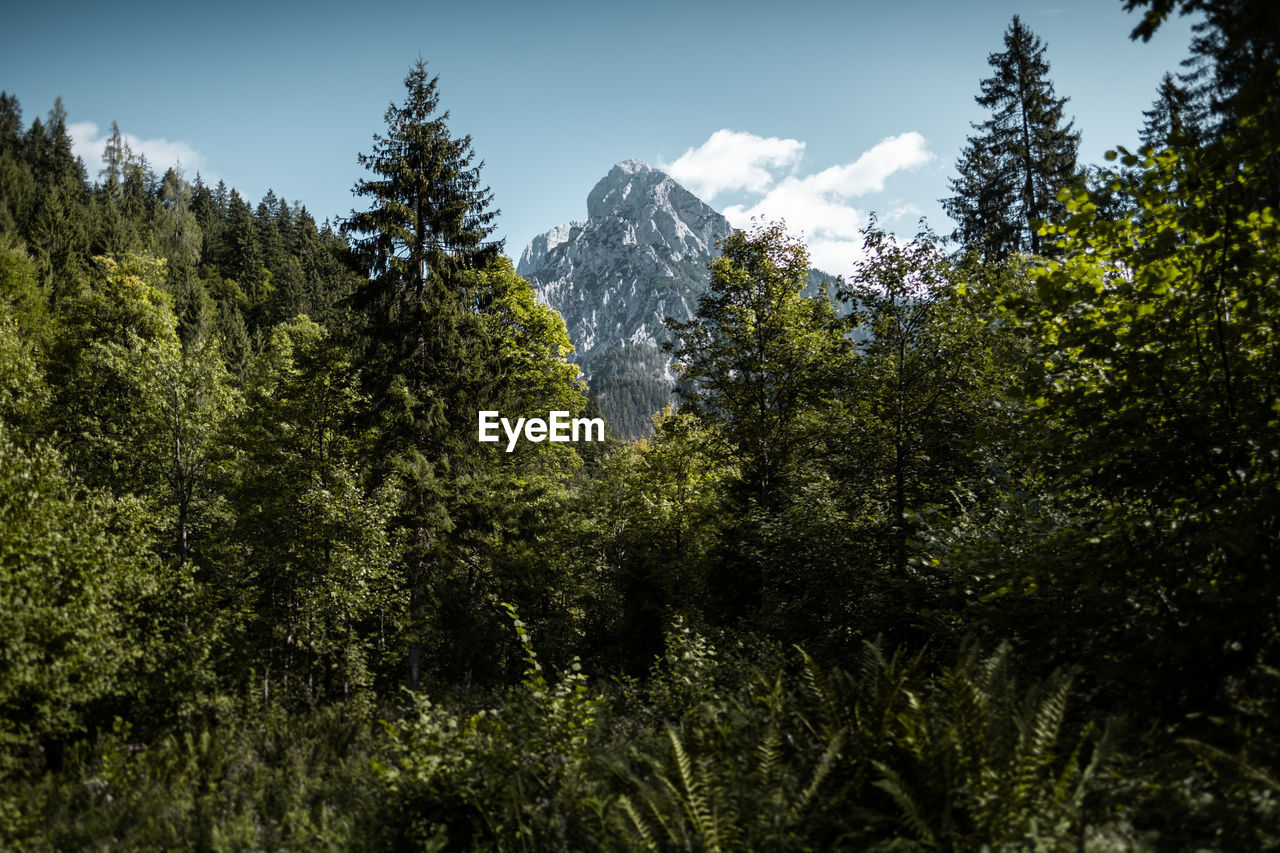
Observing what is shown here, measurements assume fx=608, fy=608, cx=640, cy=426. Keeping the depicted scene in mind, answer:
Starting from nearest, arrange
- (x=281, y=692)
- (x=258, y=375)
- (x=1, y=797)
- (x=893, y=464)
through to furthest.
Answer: (x=1, y=797)
(x=893, y=464)
(x=281, y=692)
(x=258, y=375)

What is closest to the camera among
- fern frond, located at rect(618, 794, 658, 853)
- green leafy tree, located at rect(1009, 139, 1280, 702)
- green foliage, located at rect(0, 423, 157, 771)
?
fern frond, located at rect(618, 794, 658, 853)

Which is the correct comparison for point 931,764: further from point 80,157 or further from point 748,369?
point 80,157

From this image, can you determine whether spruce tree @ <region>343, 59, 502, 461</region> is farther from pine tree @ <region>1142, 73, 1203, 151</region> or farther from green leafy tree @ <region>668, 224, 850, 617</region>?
pine tree @ <region>1142, 73, 1203, 151</region>

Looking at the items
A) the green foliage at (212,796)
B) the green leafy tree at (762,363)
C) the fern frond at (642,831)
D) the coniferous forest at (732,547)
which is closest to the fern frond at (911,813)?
the coniferous forest at (732,547)

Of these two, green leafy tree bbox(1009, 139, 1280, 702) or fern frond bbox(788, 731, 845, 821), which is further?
green leafy tree bbox(1009, 139, 1280, 702)

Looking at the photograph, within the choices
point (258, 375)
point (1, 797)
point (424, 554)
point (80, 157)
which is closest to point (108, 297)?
point (258, 375)

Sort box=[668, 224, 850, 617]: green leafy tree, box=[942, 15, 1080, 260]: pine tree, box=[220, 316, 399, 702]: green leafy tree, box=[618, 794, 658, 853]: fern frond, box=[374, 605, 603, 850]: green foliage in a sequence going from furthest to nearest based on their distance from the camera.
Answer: box=[942, 15, 1080, 260]: pine tree < box=[668, 224, 850, 617]: green leafy tree < box=[220, 316, 399, 702]: green leafy tree < box=[374, 605, 603, 850]: green foliage < box=[618, 794, 658, 853]: fern frond

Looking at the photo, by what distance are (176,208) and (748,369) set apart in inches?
3368

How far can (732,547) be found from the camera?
15086 mm

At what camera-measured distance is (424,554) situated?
49.8ft

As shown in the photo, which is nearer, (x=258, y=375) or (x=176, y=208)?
(x=258, y=375)

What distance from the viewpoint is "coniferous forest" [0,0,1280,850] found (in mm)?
3496

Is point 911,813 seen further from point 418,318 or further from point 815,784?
point 418,318

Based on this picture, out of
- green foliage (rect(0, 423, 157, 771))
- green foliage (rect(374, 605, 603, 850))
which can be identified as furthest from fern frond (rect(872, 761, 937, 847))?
green foliage (rect(0, 423, 157, 771))
